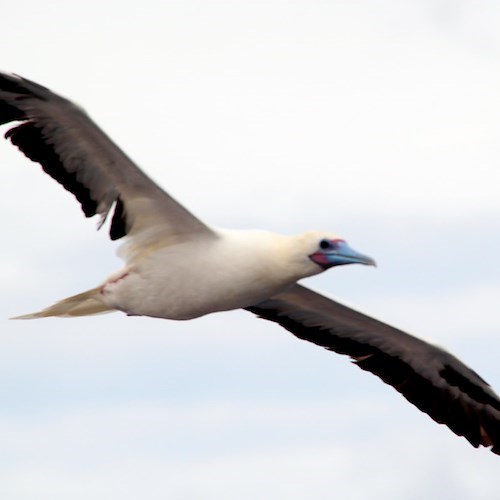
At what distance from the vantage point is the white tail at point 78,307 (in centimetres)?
1912

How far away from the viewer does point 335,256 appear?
58.2 feet

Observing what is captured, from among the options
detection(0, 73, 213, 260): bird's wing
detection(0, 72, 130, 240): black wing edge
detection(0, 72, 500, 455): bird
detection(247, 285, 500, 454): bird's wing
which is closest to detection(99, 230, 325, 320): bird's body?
detection(0, 72, 500, 455): bird

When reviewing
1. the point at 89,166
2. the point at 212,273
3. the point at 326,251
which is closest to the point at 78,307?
the point at 89,166

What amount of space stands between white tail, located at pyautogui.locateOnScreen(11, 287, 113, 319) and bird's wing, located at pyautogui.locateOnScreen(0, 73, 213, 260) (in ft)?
2.57

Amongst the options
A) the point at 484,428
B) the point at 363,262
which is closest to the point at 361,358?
the point at 484,428

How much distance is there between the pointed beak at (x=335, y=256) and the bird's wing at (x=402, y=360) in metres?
2.67

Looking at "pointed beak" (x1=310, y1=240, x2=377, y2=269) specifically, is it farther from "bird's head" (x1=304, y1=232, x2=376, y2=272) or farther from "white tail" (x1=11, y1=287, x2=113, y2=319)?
"white tail" (x1=11, y1=287, x2=113, y2=319)

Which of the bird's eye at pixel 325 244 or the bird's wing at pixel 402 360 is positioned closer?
the bird's eye at pixel 325 244

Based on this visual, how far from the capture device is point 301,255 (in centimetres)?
1769

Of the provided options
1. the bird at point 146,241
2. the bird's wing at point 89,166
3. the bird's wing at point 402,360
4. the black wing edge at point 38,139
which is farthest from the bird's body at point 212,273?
the bird's wing at point 402,360

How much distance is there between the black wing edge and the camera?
17609 mm

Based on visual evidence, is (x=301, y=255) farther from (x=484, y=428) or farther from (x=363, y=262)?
(x=484, y=428)

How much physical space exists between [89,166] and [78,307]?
1983 millimetres

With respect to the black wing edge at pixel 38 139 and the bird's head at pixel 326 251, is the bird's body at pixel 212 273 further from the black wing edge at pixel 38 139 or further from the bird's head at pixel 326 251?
the black wing edge at pixel 38 139
